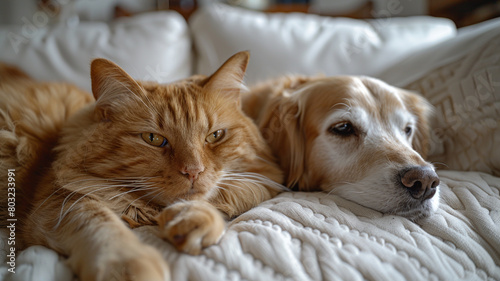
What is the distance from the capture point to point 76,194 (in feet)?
2.94

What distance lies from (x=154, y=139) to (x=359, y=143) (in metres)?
0.74

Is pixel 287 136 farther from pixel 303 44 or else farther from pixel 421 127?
pixel 303 44

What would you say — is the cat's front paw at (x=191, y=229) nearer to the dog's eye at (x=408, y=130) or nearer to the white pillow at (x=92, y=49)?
the dog's eye at (x=408, y=130)

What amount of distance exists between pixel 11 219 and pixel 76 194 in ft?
0.89

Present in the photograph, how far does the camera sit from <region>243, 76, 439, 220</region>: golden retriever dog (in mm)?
963

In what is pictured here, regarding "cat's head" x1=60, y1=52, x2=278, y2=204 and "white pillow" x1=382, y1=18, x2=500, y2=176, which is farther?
"white pillow" x1=382, y1=18, x2=500, y2=176

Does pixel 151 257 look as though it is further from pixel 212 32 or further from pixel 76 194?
pixel 212 32

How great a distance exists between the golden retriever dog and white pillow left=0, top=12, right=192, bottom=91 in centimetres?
86

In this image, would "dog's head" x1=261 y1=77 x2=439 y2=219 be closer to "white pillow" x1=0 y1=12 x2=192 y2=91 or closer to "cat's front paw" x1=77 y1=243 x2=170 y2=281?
"cat's front paw" x1=77 y1=243 x2=170 y2=281

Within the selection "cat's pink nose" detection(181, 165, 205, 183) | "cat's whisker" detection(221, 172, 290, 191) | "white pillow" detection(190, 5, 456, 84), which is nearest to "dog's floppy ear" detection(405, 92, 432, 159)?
"white pillow" detection(190, 5, 456, 84)

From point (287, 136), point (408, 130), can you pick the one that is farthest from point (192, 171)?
point (408, 130)

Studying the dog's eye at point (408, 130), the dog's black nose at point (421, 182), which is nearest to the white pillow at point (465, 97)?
the dog's eye at point (408, 130)

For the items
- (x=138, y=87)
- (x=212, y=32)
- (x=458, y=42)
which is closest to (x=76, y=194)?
(x=138, y=87)

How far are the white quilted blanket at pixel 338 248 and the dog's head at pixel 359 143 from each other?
3.3 inches
